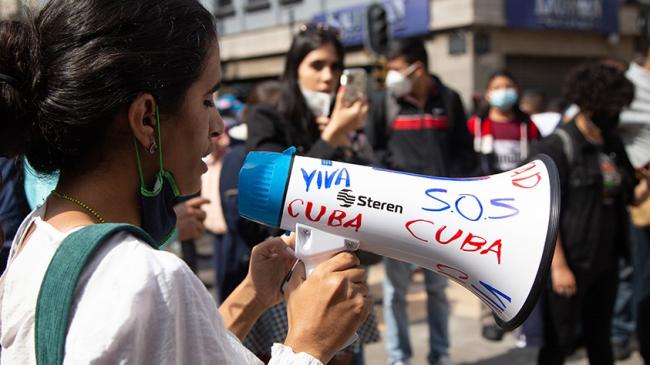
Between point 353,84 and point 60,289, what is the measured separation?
2010mm

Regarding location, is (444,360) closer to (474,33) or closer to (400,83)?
(400,83)

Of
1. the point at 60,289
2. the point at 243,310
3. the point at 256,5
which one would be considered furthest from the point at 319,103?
the point at 256,5

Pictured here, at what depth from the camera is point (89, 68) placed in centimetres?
100

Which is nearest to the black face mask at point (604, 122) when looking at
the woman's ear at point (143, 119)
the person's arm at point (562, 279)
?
the person's arm at point (562, 279)

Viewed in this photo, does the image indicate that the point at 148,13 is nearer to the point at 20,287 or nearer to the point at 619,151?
the point at 20,287

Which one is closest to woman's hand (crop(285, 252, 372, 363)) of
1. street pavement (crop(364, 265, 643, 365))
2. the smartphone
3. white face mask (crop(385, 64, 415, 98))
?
the smartphone

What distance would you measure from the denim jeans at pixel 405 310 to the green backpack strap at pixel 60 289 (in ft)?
10.7

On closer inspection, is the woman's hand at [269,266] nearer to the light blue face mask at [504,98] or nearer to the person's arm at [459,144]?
the person's arm at [459,144]

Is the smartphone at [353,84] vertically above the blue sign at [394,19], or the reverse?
the blue sign at [394,19]

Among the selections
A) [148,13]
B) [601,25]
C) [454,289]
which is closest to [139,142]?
[148,13]

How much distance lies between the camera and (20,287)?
99 centimetres

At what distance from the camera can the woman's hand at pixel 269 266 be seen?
151cm

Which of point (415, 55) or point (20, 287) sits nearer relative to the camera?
point (20, 287)

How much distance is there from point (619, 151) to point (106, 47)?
9.37 feet
